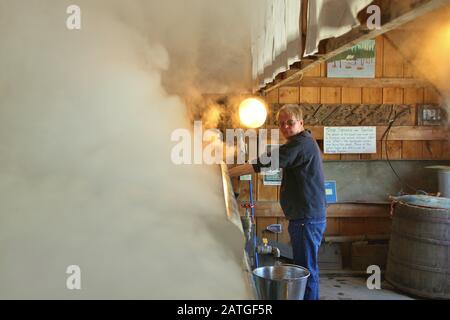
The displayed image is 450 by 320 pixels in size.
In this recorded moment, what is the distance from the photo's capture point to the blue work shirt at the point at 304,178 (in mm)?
3383

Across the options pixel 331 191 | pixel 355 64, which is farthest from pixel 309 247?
pixel 355 64

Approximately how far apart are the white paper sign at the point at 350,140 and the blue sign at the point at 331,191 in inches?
16.2

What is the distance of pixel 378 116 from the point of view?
5305mm

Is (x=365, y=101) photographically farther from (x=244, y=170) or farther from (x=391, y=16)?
(x=391, y=16)

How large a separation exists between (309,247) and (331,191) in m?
2.05

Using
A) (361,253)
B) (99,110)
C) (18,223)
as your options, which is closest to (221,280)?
(18,223)

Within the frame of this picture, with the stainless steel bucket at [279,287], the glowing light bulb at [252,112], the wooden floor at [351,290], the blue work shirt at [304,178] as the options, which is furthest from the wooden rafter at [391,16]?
the wooden floor at [351,290]

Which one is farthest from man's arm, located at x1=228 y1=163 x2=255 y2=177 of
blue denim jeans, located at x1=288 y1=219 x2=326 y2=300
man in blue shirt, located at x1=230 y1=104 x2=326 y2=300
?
blue denim jeans, located at x1=288 y1=219 x2=326 y2=300

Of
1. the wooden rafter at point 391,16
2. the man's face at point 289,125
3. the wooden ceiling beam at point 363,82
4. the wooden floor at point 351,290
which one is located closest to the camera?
the wooden rafter at point 391,16

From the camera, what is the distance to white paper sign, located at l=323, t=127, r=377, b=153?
5.27 m

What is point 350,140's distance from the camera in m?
5.30

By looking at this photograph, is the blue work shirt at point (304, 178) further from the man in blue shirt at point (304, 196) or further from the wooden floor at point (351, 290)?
the wooden floor at point (351, 290)

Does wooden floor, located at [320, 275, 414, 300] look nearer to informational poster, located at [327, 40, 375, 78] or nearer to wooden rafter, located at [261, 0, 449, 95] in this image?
A: informational poster, located at [327, 40, 375, 78]

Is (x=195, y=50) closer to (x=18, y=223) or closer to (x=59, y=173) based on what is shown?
(x=59, y=173)
